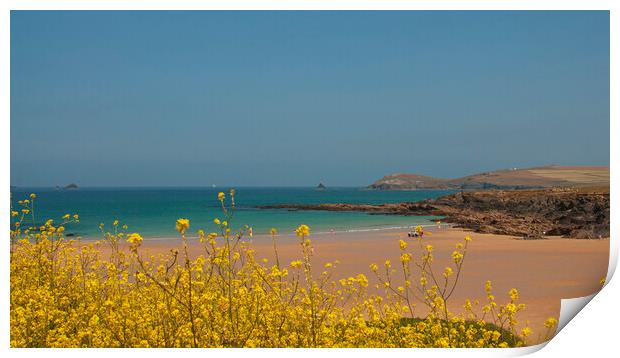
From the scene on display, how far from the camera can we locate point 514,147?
6562mm

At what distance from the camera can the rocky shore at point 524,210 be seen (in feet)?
36.5

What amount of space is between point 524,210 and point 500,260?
24.9ft

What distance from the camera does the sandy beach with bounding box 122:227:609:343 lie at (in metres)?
5.40

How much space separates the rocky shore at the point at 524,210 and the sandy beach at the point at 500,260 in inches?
24.9

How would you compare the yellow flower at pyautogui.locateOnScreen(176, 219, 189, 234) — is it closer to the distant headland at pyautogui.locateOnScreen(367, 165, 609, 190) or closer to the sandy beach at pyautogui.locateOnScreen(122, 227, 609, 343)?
the sandy beach at pyautogui.locateOnScreen(122, 227, 609, 343)

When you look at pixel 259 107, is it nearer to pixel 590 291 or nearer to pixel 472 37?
pixel 472 37

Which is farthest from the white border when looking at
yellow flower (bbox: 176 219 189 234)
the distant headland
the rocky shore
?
the rocky shore

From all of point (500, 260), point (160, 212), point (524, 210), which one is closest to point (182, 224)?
point (500, 260)

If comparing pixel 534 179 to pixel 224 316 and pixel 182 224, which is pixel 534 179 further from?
pixel 182 224
